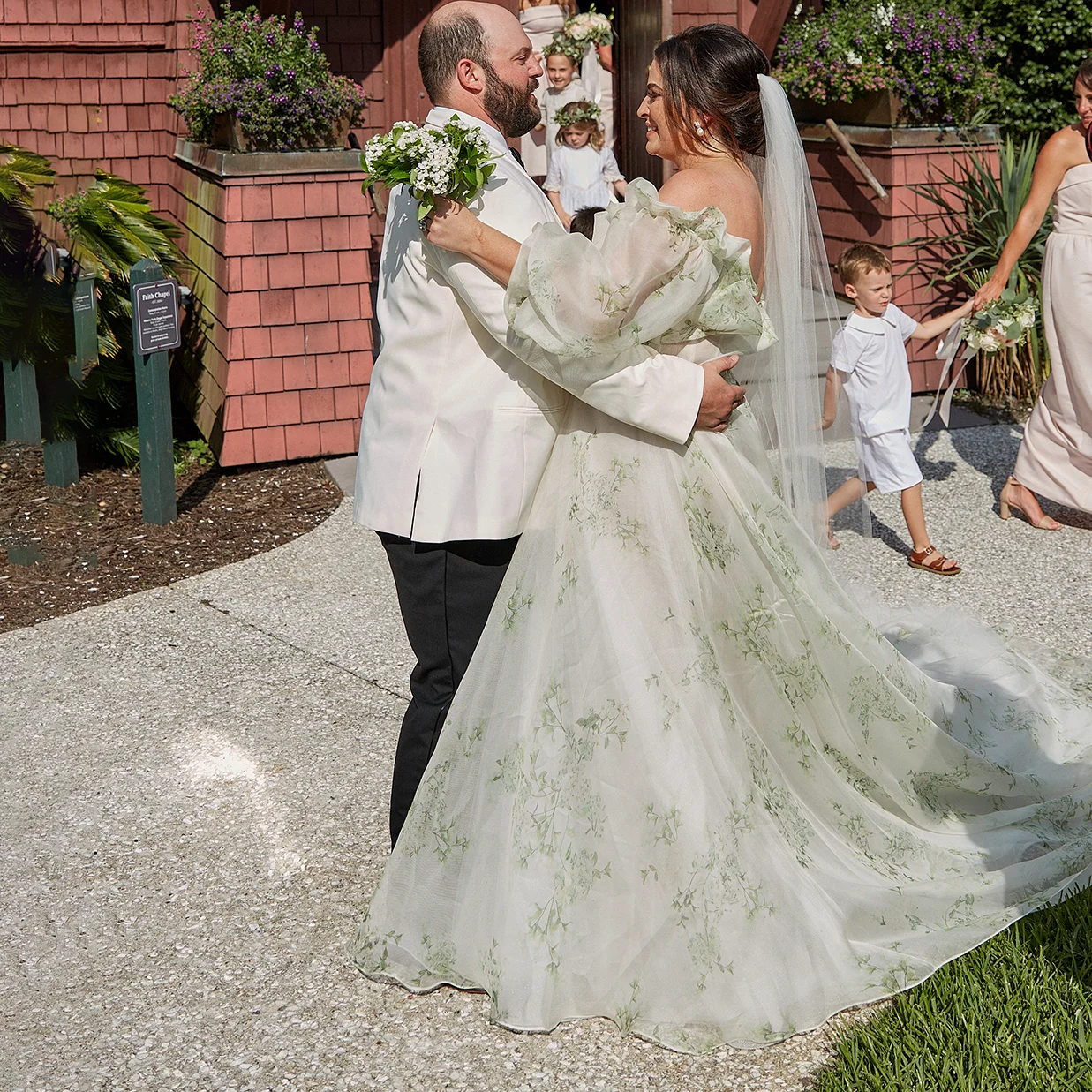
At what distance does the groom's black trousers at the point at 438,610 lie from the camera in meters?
3.18

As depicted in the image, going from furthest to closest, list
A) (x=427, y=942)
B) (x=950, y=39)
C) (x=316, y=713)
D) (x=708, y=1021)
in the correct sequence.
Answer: (x=950, y=39) → (x=316, y=713) → (x=427, y=942) → (x=708, y=1021)

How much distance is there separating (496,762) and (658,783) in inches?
14.4

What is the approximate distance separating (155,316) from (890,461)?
3.31 metres

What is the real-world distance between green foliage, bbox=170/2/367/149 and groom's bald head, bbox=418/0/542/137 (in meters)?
4.45

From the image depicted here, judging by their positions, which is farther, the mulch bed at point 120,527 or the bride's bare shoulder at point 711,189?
the mulch bed at point 120,527

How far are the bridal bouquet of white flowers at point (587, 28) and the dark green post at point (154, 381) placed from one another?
4554mm

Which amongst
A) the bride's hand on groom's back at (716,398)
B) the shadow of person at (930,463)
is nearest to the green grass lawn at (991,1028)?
the bride's hand on groom's back at (716,398)

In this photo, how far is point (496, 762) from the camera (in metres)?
3.04

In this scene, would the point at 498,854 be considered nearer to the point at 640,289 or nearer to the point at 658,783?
the point at 658,783

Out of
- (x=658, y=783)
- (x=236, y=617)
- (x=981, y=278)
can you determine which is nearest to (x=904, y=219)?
(x=981, y=278)

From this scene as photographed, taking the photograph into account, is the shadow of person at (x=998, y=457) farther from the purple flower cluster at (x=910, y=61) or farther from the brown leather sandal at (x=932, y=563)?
the purple flower cluster at (x=910, y=61)

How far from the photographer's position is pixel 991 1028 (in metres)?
2.83

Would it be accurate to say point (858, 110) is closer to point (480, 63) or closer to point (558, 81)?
point (558, 81)

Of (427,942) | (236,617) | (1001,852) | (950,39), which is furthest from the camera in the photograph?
(950,39)
